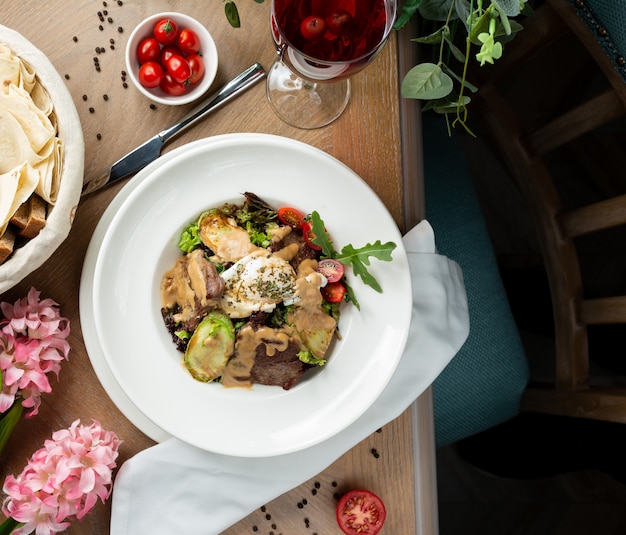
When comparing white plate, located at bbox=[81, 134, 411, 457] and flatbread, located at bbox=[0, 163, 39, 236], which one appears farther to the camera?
white plate, located at bbox=[81, 134, 411, 457]

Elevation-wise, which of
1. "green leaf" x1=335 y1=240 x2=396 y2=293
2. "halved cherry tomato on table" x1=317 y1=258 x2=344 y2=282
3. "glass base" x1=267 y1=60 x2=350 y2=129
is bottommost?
"halved cherry tomato on table" x1=317 y1=258 x2=344 y2=282

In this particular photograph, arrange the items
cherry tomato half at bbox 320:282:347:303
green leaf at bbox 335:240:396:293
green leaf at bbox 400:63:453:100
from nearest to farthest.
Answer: green leaf at bbox 400:63:453:100 < green leaf at bbox 335:240:396:293 < cherry tomato half at bbox 320:282:347:303

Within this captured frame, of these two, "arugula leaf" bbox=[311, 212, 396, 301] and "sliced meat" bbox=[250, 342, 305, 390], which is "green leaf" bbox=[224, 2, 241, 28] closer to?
"arugula leaf" bbox=[311, 212, 396, 301]

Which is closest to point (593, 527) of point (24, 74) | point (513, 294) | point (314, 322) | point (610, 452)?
point (610, 452)

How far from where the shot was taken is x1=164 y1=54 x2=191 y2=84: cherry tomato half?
1335 mm

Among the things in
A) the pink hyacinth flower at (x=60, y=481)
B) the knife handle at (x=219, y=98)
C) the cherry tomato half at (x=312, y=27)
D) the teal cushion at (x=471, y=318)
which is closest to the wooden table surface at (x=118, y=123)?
the knife handle at (x=219, y=98)

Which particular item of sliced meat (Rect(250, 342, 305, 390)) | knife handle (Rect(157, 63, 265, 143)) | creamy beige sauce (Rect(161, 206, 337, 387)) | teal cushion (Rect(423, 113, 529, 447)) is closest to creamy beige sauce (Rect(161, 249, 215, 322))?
creamy beige sauce (Rect(161, 206, 337, 387))

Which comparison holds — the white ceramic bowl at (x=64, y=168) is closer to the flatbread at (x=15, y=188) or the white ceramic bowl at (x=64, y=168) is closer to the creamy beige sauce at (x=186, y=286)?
the flatbread at (x=15, y=188)

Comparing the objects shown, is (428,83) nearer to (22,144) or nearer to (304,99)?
(304,99)

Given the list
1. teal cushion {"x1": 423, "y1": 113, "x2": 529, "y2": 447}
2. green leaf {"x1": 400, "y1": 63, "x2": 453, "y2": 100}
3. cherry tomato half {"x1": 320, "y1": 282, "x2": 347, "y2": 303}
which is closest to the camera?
green leaf {"x1": 400, "y1": 63, "x2": 453, "y2": 100}

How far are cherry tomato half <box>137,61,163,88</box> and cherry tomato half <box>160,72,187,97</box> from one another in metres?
0.02

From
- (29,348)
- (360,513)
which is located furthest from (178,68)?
(360,513)

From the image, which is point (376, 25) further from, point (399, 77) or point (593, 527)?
point (593, 527)

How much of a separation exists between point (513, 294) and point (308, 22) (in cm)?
Answer: 150
